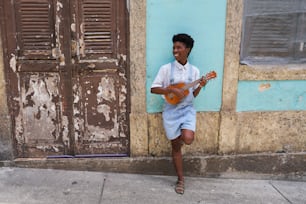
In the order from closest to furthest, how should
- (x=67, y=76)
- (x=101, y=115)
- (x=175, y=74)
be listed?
1. (x=175, y=74)
2. (x=67, y=76)
3. (x=101, y=115)

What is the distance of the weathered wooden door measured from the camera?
11.8 ft

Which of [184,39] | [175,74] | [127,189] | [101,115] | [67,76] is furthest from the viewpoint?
[101,115]

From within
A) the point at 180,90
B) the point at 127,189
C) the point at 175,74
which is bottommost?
the point at 127,189

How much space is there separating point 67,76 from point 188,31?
1500 millimetres

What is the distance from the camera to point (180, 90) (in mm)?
3375

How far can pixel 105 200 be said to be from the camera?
3.37m

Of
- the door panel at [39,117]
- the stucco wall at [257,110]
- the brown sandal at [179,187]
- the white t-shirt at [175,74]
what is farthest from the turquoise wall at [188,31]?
the door panel at [39,117]

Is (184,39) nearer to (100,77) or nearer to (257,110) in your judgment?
(100,77)

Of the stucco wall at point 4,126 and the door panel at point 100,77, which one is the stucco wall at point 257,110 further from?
the stucco wall at point 4,126

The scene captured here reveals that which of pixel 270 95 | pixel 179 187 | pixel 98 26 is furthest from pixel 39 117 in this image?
pixel 270 95

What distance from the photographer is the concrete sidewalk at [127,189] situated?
11.1 feet

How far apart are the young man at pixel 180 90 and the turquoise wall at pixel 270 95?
0.73 metres

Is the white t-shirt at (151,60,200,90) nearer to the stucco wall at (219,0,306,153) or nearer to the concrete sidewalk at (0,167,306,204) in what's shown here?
the stucco wall at (219,0,306,153)

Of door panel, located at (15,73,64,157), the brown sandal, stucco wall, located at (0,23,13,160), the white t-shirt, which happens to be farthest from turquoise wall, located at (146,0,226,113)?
stucco wall, located at (0,23,13,160)
